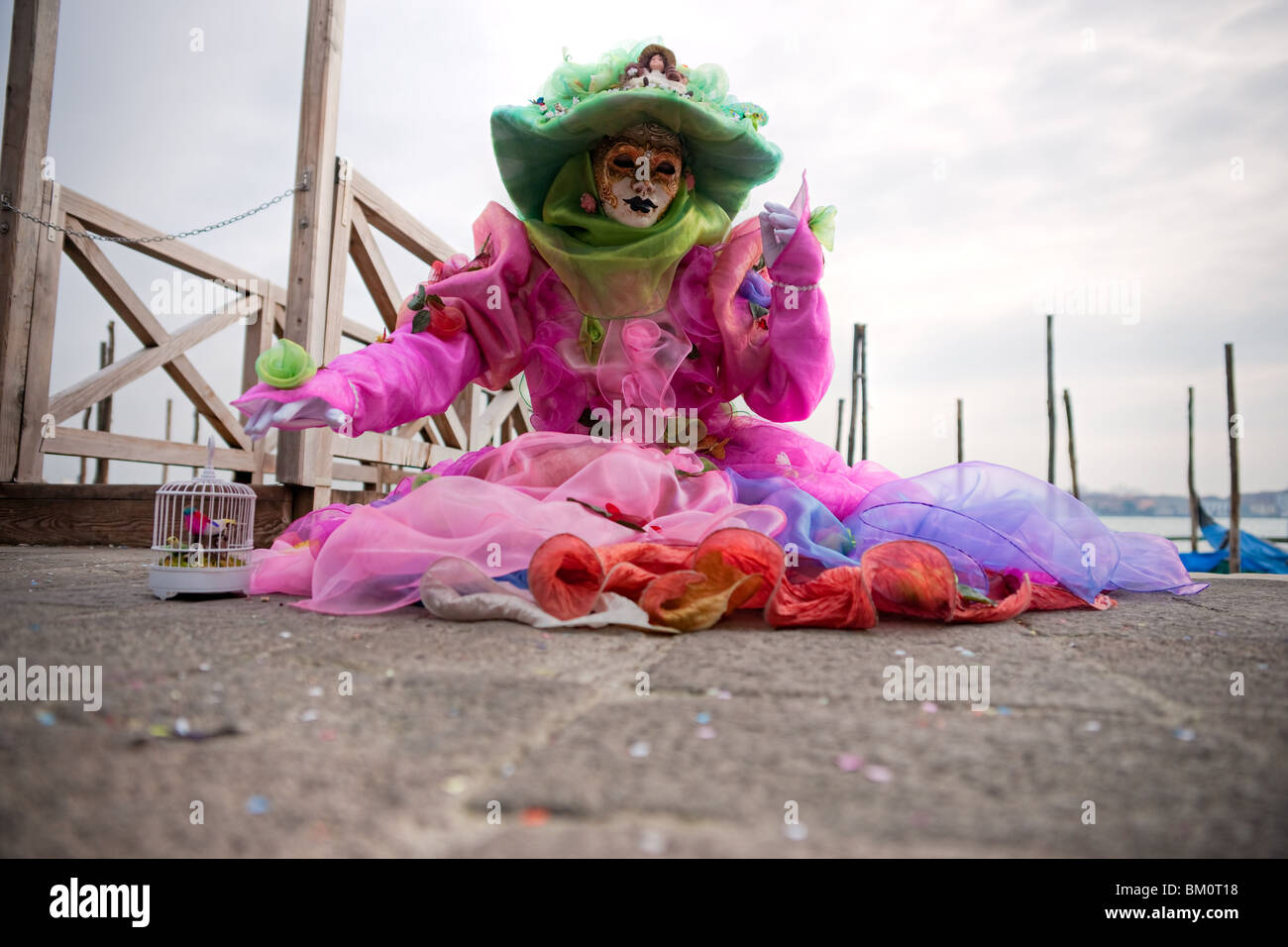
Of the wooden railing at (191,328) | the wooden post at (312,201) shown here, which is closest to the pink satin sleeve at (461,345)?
the wooden post at (312,201)

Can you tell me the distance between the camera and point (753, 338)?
1892 mm

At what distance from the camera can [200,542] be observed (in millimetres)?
1522

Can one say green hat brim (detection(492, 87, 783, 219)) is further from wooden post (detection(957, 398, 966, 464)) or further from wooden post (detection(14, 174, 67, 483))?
wooden post (detection(957, 398, 966, 464))

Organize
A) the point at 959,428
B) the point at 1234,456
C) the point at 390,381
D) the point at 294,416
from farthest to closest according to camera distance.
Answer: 1. the point at 959,428
2. the point at 1234,456
3. the point at 390,381
4. the point at 294,416

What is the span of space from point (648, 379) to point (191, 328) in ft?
11.2

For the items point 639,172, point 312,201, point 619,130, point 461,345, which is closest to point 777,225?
point 639,172

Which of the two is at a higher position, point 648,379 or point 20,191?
point 20,191

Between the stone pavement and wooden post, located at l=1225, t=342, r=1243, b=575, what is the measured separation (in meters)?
10.7

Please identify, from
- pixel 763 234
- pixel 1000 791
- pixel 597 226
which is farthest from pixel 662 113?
pixel 1000 791

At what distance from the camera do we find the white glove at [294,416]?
1360 millimetres

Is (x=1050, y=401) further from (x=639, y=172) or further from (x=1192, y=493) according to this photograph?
(x=639, y=172)

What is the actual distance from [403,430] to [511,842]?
3965mm

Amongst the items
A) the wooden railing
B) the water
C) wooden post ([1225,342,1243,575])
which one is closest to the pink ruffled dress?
the wooden railing

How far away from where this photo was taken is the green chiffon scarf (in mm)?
1805
